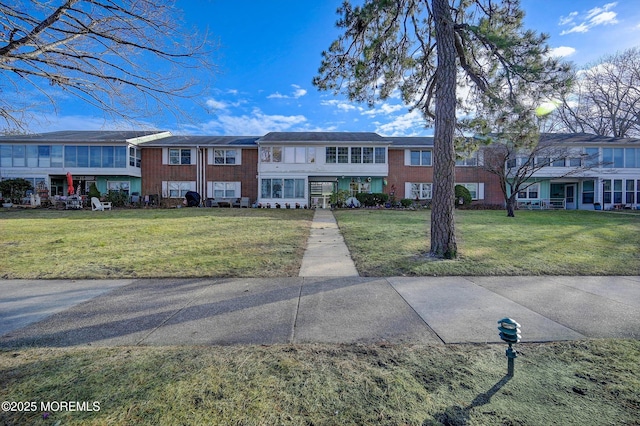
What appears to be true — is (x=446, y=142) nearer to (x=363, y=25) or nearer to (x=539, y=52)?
(x=539, y=52)

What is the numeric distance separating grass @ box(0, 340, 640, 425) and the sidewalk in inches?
10.5

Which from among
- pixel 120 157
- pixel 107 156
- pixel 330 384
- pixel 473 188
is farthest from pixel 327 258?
pixel 107 156

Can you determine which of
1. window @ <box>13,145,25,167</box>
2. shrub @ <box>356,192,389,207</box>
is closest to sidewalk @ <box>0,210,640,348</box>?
shrub @ <box>356,192,389,207</box>

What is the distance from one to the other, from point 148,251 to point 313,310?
17.6 feet

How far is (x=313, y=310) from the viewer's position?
12.0ft

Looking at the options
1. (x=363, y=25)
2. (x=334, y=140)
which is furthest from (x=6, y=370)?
(x=334, y=140)

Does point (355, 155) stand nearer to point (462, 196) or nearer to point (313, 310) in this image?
point (462, 196)

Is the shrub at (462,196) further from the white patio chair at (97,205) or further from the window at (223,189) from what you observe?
the white patio chair at (97,205)

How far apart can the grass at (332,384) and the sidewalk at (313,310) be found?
0.87ft

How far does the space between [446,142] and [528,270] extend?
127 inches

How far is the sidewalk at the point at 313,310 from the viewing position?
2.97 meters

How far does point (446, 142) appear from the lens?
6746 millimetres

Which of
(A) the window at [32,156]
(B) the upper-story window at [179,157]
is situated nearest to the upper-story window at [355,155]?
(B) the upper-story window at [179,157]

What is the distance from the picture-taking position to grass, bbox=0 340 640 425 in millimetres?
1815
